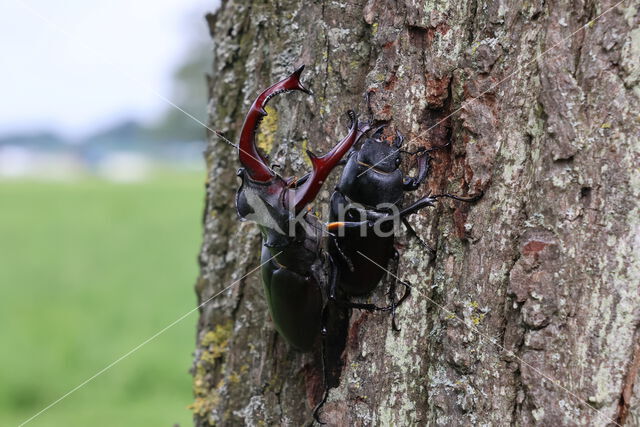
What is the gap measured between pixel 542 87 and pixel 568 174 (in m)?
0.21

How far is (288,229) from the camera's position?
177cm

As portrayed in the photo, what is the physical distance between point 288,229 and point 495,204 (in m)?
0.62

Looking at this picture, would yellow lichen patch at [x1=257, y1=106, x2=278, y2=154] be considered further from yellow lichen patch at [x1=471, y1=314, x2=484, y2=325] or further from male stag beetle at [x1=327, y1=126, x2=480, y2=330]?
yellow lichen patch at [x1=471, y1=314, x2=484, y2=325]

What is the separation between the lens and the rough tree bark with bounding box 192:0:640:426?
4.29ft

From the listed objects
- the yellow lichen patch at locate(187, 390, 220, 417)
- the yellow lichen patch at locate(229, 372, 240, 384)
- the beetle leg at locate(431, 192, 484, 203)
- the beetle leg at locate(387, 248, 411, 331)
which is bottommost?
the yellow lichen patch at locate(187, 390, 220, 417)

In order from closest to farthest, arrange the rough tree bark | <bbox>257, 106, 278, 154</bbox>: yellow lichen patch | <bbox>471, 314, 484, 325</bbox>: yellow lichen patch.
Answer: the rough tree bark, <bbox>471, 314, 484, 325</bbox>: yellow lichen patch, <bbox>257, 106, 278, 154</bbox>: yellow lichen patch

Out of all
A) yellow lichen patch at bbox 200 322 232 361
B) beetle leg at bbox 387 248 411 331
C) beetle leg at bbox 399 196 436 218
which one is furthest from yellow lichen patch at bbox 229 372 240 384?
beetle leg at bbox 399 196 436 218

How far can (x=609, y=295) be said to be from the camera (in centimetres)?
131

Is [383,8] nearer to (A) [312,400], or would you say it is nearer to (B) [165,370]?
(A) [312,400]

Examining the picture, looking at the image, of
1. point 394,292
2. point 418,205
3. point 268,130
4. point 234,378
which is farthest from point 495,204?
point 234,378

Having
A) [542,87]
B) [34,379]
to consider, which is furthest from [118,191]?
[542,87]

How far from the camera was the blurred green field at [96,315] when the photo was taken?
4.04 meters

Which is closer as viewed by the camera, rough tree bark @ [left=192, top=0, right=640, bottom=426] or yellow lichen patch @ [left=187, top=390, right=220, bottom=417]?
rough tree bark @ [left=192, top=0, right=640, bottom=426]

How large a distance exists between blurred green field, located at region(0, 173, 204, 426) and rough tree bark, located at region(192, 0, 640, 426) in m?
2.64
